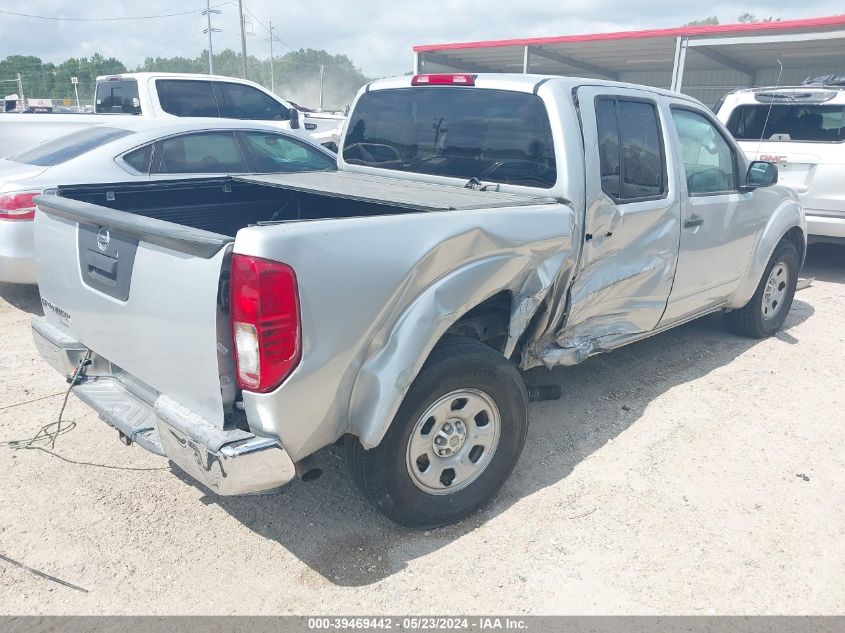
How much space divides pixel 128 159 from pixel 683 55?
12.6 meters

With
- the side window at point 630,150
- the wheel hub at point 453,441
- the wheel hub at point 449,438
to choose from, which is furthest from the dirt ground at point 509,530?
the side window at point 630,150

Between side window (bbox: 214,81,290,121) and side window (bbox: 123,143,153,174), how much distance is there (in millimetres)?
4174

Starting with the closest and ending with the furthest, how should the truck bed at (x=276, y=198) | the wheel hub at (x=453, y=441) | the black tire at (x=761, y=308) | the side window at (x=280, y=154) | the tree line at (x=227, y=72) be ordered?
the wheel hub at (x=453, y=441) < the truck bed at (x=276, y=198) < the black tire at (x=761, y=308) < the side window at (x=280, y=154) < the tree line at (x=227, y=72)

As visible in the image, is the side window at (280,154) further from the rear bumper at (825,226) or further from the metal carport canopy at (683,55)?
the metal carport canopy at (683,55)

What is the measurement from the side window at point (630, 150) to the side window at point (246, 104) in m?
7.33

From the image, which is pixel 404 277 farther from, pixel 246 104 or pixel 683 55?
pixel 683 55

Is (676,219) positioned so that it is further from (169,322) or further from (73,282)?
(73,282)

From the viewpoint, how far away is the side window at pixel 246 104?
31.7 feet

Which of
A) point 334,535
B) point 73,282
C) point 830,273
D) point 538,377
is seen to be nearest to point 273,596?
point 334,535

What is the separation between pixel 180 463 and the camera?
2.39m

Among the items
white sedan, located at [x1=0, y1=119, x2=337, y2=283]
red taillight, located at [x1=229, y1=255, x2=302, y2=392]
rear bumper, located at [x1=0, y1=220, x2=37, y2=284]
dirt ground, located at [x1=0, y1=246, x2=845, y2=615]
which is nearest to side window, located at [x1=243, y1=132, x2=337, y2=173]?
white sedan, located at [x1=0, y1=119, x2=337, y2=283]

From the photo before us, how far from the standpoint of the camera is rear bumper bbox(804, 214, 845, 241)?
7.11m

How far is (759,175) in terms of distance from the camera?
4.69 metres

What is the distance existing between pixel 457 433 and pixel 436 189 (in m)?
1.43
